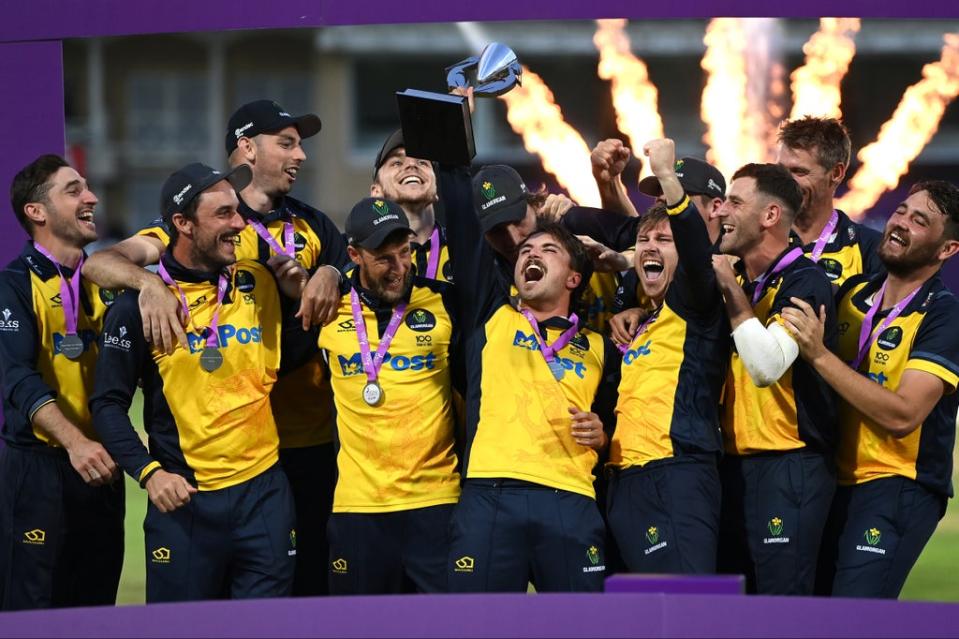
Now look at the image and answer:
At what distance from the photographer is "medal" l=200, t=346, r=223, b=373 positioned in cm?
660

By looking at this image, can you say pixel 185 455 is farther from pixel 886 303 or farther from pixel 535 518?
pixel 886 303

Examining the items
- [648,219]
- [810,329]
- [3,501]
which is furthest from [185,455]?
[810,329]

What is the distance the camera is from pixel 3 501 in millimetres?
→ 7078

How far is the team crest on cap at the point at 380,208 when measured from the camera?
6.57m

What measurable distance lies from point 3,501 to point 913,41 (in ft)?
130

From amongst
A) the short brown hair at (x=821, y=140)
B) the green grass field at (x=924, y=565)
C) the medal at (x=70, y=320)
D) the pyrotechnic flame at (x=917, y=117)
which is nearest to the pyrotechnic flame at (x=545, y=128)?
the pyrotechnic flame at (x=917, y=117)

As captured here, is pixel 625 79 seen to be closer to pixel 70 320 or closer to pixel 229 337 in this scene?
pixel 70 320

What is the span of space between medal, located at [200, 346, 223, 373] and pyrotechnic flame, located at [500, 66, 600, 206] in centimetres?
2214

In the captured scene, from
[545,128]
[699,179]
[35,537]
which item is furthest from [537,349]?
[545,128]

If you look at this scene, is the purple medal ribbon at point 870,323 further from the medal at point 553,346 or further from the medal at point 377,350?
the medal at point 377,350

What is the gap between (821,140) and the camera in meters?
7.23

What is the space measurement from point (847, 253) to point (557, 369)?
155 centimetres

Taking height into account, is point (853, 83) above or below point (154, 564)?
above

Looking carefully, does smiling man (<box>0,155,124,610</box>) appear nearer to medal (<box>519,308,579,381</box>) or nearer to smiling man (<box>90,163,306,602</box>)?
smiling man (<box>90,163,306,602</box>)
